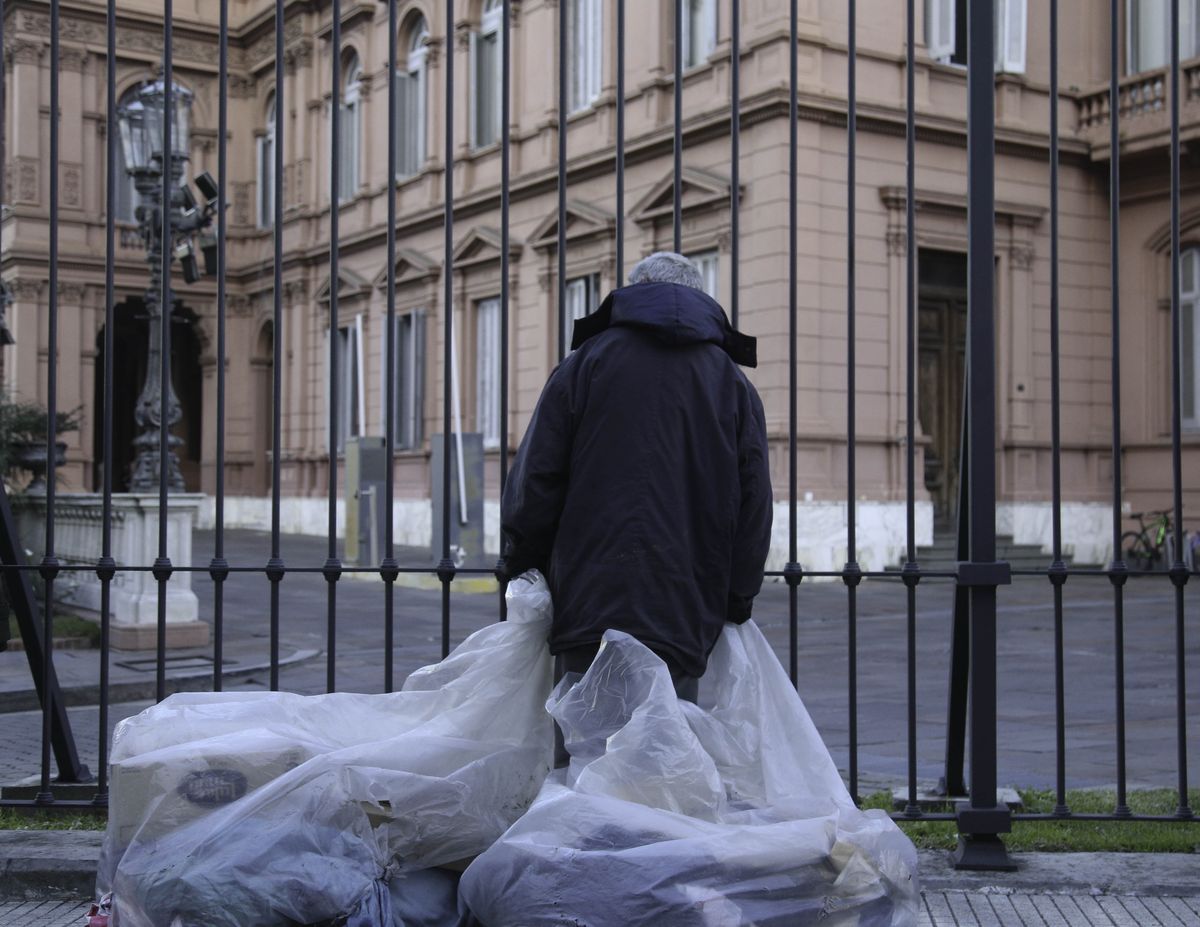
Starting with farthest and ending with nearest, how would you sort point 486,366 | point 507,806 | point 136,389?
point 136,389 → point 486,366 → point 507,806

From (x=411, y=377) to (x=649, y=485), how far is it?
19753 mm

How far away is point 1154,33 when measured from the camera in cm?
1894

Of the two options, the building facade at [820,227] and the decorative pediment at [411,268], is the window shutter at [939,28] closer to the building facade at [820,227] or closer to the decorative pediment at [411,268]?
the building facade at [820,227]

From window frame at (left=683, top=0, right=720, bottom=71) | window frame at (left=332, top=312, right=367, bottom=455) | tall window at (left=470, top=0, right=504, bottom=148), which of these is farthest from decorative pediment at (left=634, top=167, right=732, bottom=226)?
window frame at (left=332, top=312, right=367, bottom=455)

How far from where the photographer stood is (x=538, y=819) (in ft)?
11.3

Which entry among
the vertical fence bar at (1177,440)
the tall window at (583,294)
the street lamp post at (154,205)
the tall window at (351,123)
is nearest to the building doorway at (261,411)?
the tall window at (351,123)

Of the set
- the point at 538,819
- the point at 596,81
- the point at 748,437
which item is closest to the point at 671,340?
the point at 748,437

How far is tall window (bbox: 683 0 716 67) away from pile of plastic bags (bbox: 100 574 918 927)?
49.9 ft

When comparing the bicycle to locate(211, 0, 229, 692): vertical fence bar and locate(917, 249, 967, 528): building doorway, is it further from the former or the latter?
locate(211, 0, 229, 692): vertical fence bar

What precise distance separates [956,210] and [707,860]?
1602cm

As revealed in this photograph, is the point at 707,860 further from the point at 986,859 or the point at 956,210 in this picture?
the point at 956,210

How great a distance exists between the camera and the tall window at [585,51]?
20188 millimetres

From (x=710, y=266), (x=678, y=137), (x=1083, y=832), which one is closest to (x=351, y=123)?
(x=710, y=266)

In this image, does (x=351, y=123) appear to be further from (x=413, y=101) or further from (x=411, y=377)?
(x=411, y=377)
